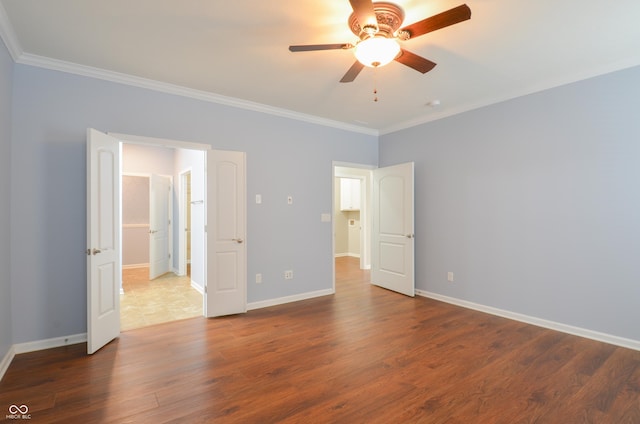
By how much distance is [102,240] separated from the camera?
304 cm

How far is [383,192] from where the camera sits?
17.4ft

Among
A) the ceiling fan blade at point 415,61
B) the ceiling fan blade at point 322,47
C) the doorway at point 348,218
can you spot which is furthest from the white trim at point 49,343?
the doorway at point 348,218

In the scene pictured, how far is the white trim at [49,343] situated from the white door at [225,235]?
1.26 meters

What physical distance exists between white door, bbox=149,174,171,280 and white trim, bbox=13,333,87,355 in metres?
2.87

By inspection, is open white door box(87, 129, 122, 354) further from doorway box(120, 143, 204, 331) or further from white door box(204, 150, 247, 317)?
doorway box(120, 143, 204, 331)

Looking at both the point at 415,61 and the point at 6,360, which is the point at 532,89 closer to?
the point at 415,61

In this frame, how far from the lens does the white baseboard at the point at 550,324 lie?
302cm

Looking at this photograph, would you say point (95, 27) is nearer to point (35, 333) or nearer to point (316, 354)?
point (35, 333)

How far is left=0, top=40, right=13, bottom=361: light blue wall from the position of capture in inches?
101

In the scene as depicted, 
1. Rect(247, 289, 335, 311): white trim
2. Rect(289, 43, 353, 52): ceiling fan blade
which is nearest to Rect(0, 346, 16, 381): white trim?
Rect(247, 289, 335, 311): white trim

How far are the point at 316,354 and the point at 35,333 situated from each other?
2684mm

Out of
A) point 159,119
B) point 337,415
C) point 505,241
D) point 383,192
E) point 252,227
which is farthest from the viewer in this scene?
point 383,192

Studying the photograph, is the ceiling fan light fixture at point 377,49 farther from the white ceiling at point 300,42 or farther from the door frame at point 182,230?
the door frame at point 182,230

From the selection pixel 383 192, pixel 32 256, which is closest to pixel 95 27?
pixel 32 256
